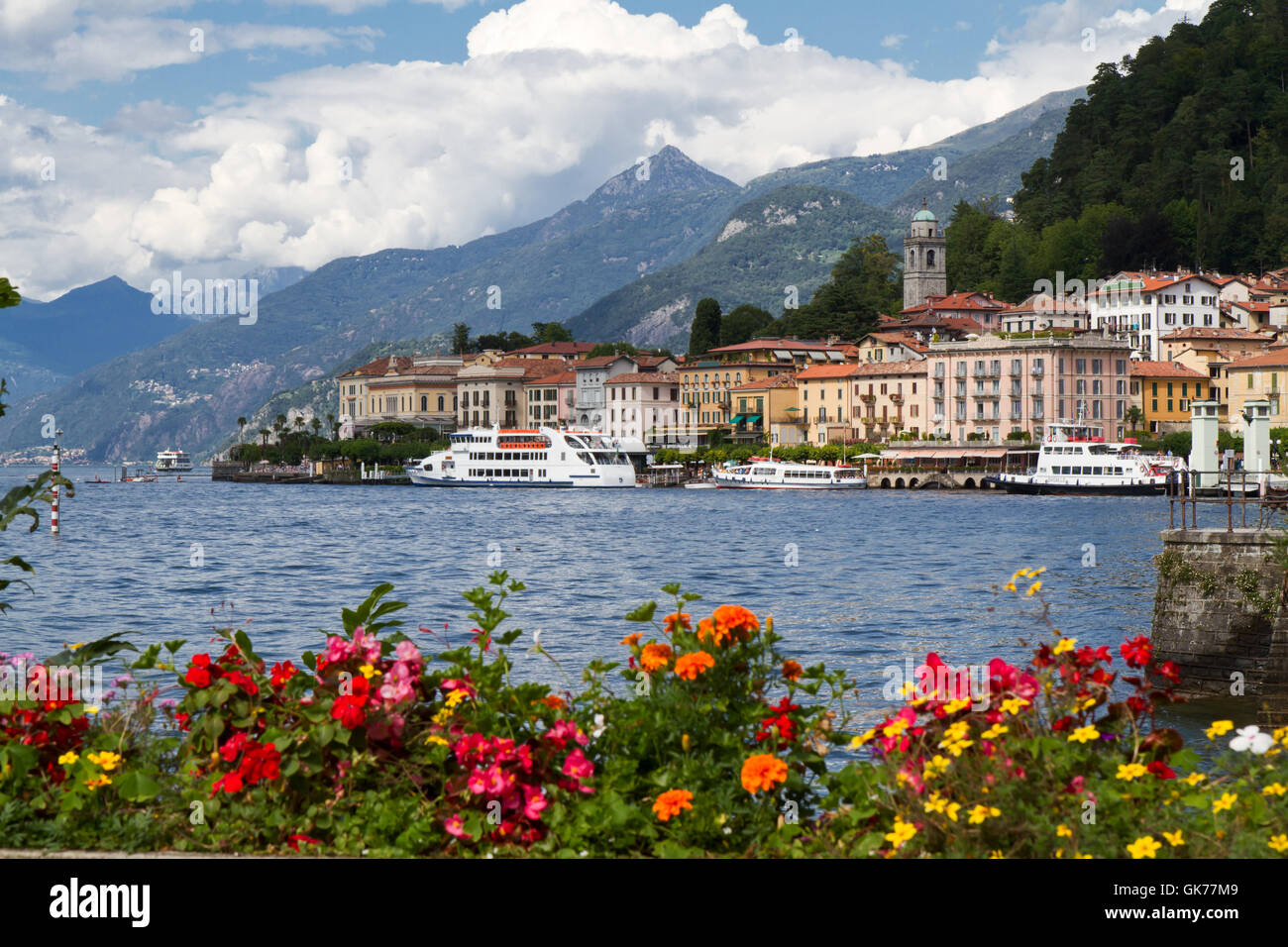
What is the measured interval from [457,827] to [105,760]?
1.49 metres

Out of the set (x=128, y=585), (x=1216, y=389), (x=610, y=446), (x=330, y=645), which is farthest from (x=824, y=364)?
(x=330, y=645)

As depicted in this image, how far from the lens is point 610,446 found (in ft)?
390

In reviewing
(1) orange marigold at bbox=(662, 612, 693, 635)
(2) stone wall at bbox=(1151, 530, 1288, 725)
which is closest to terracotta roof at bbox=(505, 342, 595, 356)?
(2) stone wall at bbox=(1151, 530, 1288, 725)

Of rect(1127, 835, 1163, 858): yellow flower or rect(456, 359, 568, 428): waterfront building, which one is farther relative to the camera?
rect(456, 359, 568, 428): waterfront building

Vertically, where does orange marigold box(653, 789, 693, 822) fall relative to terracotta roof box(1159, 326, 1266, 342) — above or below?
below

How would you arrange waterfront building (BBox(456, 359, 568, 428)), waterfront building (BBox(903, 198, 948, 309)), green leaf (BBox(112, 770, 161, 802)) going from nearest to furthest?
green leaf (BBox(112, 770, 161, 802)) < waterfront building (BBox(903, 198, 948, 309)) < waterfront building (BBox(456, 359, 568, 428))

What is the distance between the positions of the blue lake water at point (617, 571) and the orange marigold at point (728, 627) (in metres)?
4.39

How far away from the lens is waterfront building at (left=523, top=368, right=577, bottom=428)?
5822 inches

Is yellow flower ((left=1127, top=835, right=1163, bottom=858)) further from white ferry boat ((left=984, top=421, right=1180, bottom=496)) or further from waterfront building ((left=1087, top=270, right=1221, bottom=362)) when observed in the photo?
waterfront building ((left=1087, top=270, right=1221, bottom=362))

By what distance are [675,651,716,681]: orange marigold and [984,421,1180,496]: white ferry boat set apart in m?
82.9

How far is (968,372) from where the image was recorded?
110 metres

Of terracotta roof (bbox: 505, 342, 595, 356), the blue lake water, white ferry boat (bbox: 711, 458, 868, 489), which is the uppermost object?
terracotta roof (bbox: 505, 342, 595, 356)
